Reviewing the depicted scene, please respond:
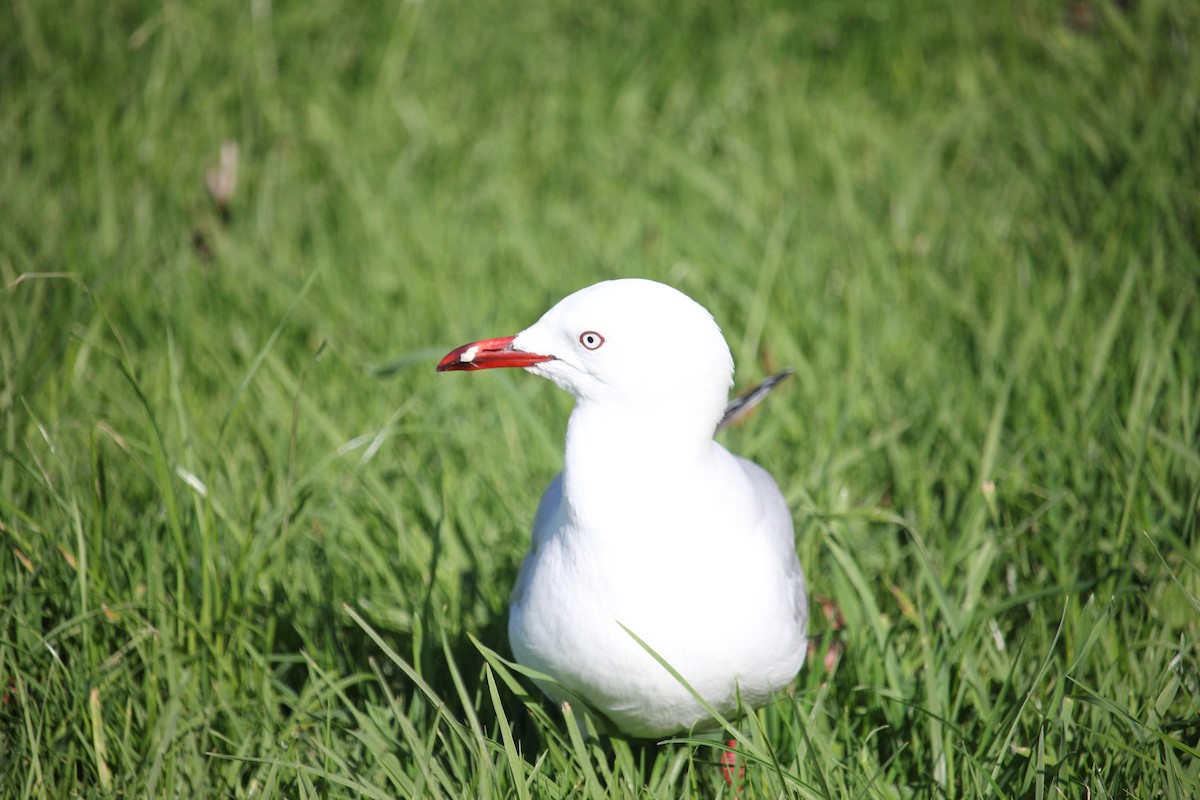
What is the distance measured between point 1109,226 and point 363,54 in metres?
3.63

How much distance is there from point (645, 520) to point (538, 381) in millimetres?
1771

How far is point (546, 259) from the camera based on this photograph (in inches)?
170

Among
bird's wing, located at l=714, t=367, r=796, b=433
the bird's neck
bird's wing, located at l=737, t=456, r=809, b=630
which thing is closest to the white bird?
the bird's neck

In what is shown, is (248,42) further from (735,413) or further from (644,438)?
(644,438)

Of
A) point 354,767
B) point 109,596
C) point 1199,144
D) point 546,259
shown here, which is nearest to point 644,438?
point 354,767

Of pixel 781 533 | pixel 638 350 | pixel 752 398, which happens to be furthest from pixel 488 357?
pixel 752 398

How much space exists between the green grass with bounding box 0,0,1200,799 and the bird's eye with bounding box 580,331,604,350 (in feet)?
1.84

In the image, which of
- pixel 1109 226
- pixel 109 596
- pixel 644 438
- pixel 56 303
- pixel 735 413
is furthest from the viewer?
pixel 1109 226

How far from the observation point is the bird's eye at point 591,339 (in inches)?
80.0

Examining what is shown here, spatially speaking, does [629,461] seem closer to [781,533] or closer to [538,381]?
[781,533]

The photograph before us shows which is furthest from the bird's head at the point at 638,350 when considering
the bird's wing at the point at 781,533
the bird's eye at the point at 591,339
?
the bird's wing at the point at 781,533

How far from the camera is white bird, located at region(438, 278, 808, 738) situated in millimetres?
2014

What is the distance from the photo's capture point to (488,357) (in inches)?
86.1

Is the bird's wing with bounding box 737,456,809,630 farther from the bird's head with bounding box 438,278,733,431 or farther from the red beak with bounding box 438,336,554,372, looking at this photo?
the red beak with bounding box 438,336,554,372
